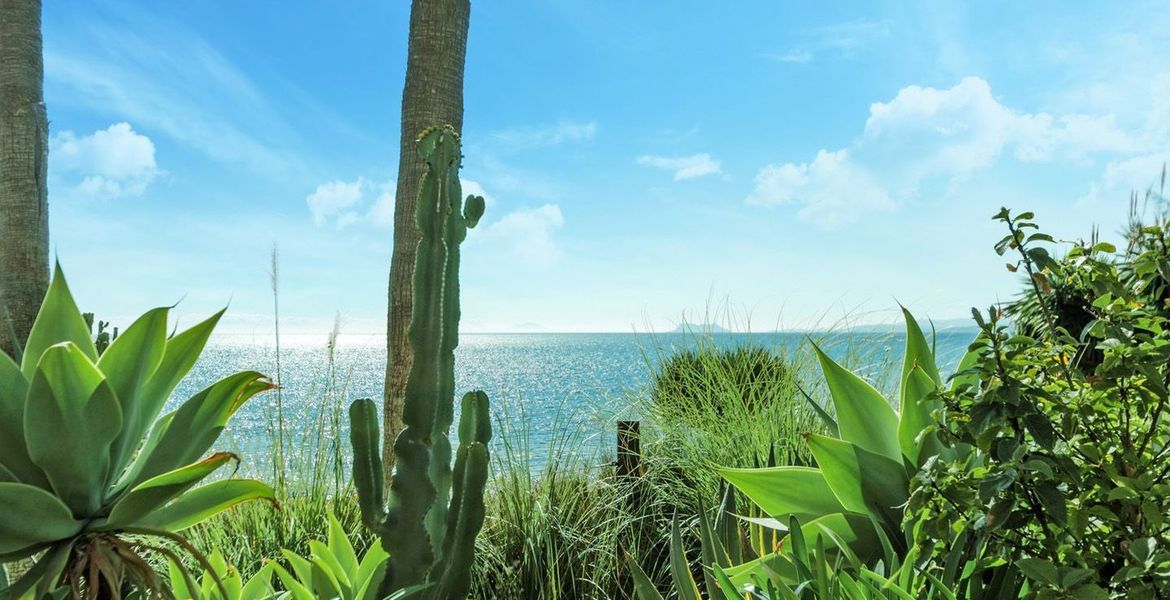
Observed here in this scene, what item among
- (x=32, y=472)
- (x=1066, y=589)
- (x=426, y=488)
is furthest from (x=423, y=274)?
(x=1066, y=589)

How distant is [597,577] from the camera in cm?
356

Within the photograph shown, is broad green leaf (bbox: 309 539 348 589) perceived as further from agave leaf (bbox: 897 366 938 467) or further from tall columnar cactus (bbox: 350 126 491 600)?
agave leaf (bbox: 897 366 938 467)

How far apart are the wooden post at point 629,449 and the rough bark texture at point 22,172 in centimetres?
286

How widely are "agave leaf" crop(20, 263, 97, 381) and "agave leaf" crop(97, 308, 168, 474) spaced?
0.08 metres

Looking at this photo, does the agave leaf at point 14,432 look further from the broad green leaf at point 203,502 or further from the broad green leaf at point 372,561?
the broad green leaf at point 372,561

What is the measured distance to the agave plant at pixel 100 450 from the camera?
63.8 inches

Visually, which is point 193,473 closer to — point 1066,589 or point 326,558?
point 326,558

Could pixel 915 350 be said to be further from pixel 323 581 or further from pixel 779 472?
pixel 323 581

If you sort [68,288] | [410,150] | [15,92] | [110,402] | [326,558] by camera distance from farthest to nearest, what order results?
1. [410,150]
2. [15,92]
3. [326,558]
4. [68,288]
5. [110,402]

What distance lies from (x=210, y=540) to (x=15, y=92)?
2.14 m

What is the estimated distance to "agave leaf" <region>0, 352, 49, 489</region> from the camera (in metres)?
1.72

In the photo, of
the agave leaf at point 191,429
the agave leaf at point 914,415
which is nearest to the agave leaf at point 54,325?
the agave leaf at point 191,429

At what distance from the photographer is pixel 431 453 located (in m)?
2.37

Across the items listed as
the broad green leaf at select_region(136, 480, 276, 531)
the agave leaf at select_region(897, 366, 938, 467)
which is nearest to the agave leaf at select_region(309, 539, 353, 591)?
the broad green leaf at select_region(136, 480, 276, 531)
